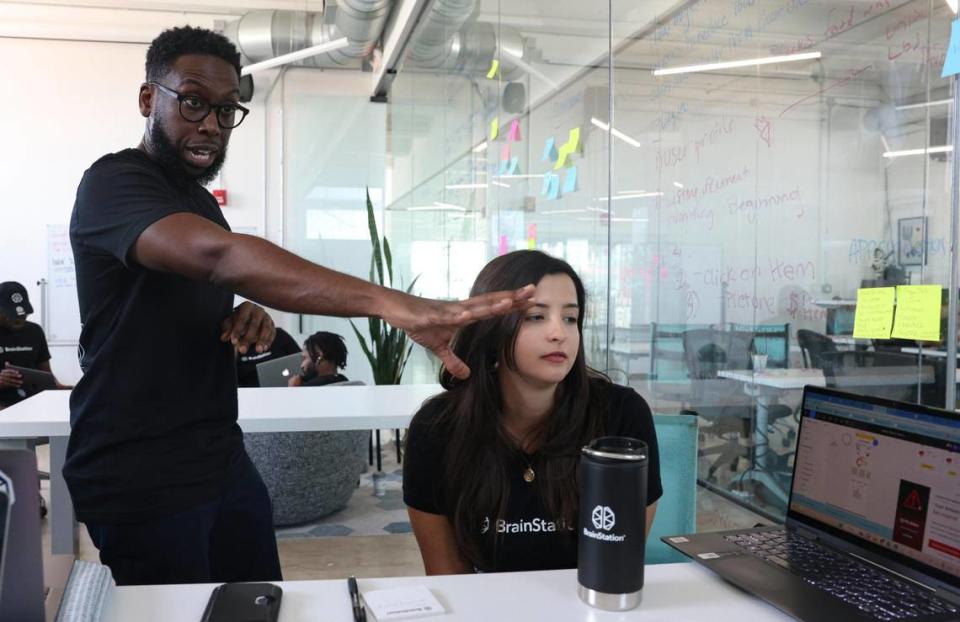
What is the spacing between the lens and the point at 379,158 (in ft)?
24.5

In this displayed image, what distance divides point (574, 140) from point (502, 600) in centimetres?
235

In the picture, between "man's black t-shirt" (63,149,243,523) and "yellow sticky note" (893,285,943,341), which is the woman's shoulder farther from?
"man's black t-shirt" (63,149,243,523)

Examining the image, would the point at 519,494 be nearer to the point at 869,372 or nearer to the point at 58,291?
the point at 869,372

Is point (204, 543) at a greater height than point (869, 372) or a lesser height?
lesser

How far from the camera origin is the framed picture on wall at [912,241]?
1.69 metres

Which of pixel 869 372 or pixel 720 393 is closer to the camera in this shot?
pixel 869 372

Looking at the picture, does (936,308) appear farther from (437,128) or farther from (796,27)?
(437,128)

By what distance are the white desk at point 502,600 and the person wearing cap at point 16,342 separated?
3736 mm

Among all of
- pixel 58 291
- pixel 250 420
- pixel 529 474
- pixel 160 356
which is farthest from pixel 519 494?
pixel 58 291

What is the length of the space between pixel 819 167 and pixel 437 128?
3522mm

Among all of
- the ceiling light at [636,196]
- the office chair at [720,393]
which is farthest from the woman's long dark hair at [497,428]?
the ceiling light at [636,196]

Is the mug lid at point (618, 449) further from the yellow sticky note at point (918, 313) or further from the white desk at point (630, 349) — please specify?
the white desk at point (630, 349)

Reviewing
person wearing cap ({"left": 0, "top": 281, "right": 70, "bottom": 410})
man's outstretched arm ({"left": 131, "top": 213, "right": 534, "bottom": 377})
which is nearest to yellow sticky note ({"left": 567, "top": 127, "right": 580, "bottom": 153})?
man's outstretched arm ({"left": 131, "top": 213, "right": 534, "bottom": 377})

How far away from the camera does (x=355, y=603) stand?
1.01 m
